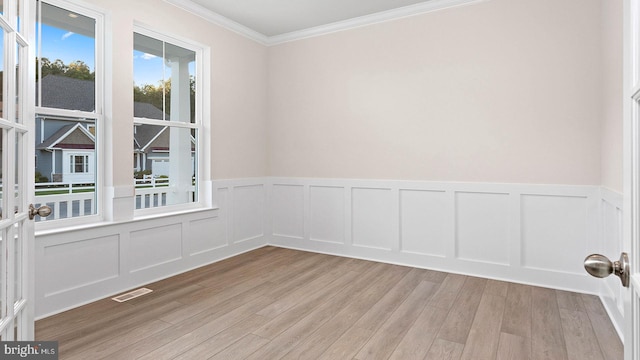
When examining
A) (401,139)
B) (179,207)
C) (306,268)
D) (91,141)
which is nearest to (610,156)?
(401,139)

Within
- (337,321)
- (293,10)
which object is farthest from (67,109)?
(337,321)

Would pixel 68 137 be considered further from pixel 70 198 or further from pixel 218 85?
pixel 218 85

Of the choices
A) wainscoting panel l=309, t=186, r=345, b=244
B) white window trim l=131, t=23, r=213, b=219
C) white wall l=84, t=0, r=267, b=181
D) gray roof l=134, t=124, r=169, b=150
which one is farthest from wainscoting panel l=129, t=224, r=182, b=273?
wainscoting panel l=309, t=186, r=345, b=244

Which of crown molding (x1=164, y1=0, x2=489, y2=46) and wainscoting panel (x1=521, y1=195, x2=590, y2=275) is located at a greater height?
crown molding (x1=164, y1=0, x2=489, y2=46)

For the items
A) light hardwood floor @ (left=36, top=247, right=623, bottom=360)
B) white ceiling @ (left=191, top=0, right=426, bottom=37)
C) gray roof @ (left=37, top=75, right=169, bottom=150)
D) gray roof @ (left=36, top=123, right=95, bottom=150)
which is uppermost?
white ceiling @ (left=191, top=0, right=426, bottom=37)

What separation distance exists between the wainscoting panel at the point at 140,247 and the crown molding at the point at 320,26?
6.08 ft

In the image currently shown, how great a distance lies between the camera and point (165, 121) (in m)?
3.72

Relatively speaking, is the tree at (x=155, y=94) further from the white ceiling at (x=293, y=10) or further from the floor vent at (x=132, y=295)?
the floor vent at (x=132, y=295)

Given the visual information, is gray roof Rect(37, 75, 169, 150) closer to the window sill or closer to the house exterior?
the house exterior

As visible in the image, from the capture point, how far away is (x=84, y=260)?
2.93m

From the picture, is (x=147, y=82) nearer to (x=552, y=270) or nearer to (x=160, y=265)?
(x=160, y=265)

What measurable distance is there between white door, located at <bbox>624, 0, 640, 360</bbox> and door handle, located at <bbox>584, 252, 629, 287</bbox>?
18 millimetres

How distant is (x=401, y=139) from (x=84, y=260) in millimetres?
3235

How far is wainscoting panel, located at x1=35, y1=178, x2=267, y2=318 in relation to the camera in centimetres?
275
